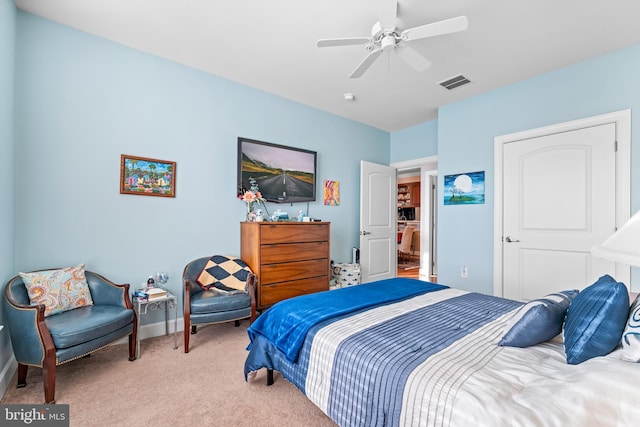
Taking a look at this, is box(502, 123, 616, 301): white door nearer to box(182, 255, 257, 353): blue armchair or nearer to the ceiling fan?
the ceiling fan

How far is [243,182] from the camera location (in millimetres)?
3414

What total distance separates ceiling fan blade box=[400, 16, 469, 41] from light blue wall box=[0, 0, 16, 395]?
2777 millimetres

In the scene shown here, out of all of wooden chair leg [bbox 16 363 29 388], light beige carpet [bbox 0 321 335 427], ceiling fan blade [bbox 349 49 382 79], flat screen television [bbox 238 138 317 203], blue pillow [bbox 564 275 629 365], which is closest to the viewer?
blue pillow [bbox 564 275 629 365]

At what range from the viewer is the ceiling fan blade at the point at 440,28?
6.03ft

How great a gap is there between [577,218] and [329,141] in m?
3.07

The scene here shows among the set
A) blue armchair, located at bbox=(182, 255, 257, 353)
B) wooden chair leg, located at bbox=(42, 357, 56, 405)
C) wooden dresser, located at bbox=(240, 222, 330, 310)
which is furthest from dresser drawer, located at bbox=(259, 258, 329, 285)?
wooden chair leg, located at bbox=(42, 357, 56, 405)

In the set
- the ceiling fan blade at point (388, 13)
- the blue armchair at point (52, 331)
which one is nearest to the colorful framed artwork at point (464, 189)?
the ceiling fan blade at point (388, 13)

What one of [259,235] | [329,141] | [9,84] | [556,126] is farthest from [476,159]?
[9,84]

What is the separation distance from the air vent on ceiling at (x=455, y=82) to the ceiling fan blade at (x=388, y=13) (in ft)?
5.10

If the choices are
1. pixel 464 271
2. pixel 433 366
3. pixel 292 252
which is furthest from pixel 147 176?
pixel 464 271

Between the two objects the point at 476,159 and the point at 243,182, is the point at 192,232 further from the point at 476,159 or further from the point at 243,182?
the point at 476,159

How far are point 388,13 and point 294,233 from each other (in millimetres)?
2212

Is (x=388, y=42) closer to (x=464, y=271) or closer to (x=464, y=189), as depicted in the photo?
(x=464, y=189)

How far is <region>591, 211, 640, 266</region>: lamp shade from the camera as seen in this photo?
713 mm
